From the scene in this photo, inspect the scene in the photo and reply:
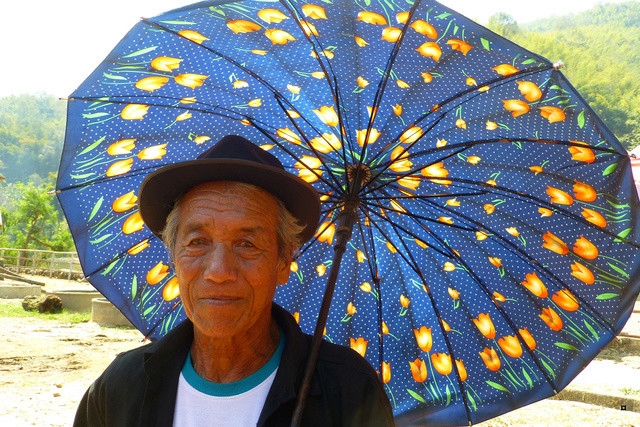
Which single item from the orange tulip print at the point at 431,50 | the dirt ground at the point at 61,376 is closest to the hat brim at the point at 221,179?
the orange tulip print at the point at 431,50

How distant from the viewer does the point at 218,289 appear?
5.12 ft

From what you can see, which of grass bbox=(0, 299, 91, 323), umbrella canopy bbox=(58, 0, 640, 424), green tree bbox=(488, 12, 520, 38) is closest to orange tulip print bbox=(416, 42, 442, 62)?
umbrella canopy bbox=(58, 0, 640, 424)

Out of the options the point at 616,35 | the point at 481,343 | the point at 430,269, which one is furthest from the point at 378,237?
the point at 616,35

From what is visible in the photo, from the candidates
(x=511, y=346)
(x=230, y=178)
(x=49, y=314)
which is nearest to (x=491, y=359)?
(x=511, y=346)

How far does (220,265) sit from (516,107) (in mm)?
1226

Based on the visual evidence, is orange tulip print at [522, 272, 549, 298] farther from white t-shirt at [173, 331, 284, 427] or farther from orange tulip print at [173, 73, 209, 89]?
orange tulip print at [173, 73, 209, 89]

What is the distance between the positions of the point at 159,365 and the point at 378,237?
4.11ft

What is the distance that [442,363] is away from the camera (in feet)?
8.21

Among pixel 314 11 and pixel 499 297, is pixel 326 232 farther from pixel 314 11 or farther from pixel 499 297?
pixel 314 11

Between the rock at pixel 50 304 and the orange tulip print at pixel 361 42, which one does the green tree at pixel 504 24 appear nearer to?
the rock at pixel 50 304

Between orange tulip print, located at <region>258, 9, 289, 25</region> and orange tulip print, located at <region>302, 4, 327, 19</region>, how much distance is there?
0.27 ft

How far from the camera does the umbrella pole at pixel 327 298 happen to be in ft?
5.02

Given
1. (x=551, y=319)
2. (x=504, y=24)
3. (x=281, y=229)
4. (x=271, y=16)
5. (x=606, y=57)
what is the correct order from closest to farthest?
1. (x=281, y=229)
2. (x=271, y=16)
3. (x=551, y=319)
4. (x=606, y=57)
5. (x=504, y=24)

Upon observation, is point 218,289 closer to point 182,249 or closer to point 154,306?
point 182,249
